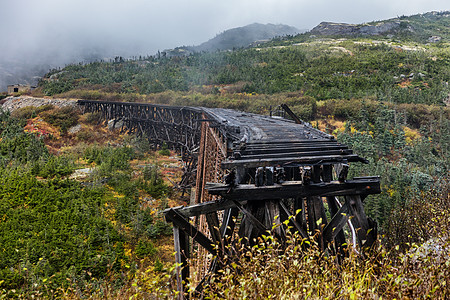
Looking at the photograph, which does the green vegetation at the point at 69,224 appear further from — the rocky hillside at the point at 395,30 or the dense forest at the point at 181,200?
the rocky hillside at the point at 395,30

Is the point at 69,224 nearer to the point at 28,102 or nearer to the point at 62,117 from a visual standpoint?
the point at 62,117

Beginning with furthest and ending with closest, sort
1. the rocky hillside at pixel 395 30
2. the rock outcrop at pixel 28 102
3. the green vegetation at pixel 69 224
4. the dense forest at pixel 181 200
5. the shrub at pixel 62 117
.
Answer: the rocky hillside at pixel 395 30, the rock outcrop at pixel 28 102, the shrub at pixel 62 117, the green vegetation at pixel 69 224, the dense forest at pixel 181 200

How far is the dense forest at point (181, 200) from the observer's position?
2.21m

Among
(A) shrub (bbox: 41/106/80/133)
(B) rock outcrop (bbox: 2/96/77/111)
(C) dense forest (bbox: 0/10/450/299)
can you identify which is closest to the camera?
(C) dense forest (bbox: 0/10/450/299)

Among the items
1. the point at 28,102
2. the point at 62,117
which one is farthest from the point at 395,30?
the point at 28,102

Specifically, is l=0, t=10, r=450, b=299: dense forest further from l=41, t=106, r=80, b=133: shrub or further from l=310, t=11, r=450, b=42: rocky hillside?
l=310, t=11, r=450, b=42: rocky hillside

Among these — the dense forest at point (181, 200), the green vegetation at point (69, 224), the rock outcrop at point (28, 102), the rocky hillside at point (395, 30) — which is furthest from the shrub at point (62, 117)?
the rocky hillside at point (395, 30)

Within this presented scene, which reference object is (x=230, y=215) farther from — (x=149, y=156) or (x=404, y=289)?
(x=149, y=156)

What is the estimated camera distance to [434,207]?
336 inches

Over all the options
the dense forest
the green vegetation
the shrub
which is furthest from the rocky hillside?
the green vegetation

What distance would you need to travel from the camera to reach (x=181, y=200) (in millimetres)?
14609

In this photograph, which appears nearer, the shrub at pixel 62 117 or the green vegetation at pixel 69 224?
the green vegetation at pixel 69 224

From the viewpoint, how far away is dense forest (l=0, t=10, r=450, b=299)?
2.21 metres

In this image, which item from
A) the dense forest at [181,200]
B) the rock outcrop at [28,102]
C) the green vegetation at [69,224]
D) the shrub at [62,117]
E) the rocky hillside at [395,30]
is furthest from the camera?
the rocky hillside at [395,30]
